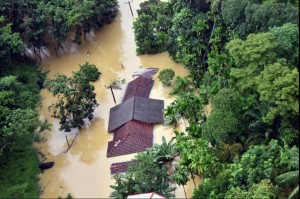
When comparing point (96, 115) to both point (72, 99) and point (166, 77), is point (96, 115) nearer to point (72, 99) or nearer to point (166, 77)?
point (72, 99)

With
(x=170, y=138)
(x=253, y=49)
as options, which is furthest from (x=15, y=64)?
(x=253, y=49)

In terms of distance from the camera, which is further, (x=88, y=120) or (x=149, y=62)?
(x=149, y=62)

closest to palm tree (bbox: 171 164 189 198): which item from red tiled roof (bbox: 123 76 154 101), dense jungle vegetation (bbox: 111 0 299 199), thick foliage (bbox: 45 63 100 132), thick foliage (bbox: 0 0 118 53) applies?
dense jungle vegetation (bbox: 111 0 299 199)

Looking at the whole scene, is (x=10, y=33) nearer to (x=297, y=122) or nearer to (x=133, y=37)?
(x=133, y=37)

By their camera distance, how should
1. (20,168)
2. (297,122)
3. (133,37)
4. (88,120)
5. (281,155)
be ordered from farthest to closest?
(133,37), (88,120), (20,168), (297,122), (281,155)

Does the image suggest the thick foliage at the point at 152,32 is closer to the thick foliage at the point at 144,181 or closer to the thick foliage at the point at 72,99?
the thick foliage at the point at 72,99

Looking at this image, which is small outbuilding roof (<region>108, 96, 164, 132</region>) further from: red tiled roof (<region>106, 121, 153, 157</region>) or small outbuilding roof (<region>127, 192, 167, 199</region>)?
small outbuilding roof (<region>127, 192, 167, 199</region>)

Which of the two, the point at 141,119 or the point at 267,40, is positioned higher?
the point at 267,40

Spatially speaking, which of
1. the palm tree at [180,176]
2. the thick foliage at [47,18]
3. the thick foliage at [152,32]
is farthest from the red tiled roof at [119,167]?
the thick foliage at [47,18]
